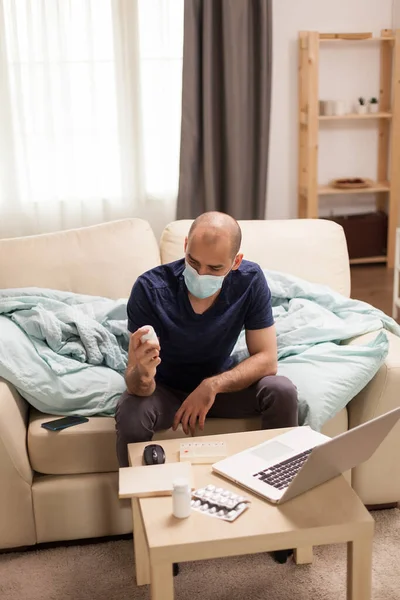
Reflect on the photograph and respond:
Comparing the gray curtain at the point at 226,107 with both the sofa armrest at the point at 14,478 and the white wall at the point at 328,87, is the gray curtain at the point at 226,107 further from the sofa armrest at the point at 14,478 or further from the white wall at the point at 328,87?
the sofa armrest at the point at 14,478

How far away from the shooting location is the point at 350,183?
5.05 metres

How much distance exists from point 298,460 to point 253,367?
0.45 m

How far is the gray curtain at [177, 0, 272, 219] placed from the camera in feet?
14.6

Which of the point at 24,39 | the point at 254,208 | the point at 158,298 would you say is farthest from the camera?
the point at 254,208

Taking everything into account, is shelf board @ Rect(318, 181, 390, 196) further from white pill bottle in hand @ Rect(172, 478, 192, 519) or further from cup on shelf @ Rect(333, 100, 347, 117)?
white pill bottle in hand @ Rect(172, 478, 192, 519)

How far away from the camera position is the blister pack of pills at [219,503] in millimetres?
1644

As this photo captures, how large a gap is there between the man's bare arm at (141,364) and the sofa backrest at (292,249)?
86cm

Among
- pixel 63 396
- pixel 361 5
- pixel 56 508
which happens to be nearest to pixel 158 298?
pixel 63 396

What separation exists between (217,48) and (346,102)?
3.39ft

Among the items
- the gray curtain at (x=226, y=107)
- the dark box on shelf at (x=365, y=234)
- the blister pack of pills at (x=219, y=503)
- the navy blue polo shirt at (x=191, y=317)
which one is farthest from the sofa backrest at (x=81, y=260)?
the dark box on shelf at (x=365, y=234)

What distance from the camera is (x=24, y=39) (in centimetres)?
429

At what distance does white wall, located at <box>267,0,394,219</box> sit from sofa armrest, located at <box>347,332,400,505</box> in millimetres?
2874

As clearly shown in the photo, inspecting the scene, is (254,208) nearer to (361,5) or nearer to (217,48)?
(217,48)

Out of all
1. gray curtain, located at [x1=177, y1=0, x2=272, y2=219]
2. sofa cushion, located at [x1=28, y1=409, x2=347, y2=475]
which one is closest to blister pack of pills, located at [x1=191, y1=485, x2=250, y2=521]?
sofa cushion, located at [x1=28, y1=409, x2=347, y2=475]
